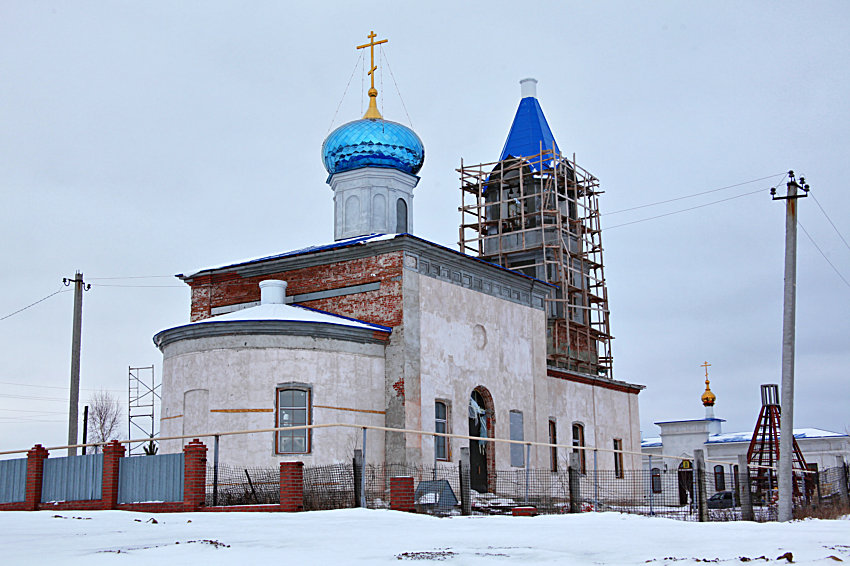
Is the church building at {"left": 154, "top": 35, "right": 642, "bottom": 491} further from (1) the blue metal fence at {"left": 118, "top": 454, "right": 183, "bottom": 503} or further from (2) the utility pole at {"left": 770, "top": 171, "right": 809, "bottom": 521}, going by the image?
(2) the utility pole at {"left": 770, "top": 171, "right": 809, "bottom": 521}

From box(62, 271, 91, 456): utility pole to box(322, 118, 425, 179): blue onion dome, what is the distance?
839 centimetres

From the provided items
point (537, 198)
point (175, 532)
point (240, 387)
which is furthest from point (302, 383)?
point (537, 198)

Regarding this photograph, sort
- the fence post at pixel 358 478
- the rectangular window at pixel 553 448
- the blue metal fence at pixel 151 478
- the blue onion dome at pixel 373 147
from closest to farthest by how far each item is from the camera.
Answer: the fence post at pixel 358 478 → the blue metal fence at pixel 151 478 → the rectangular window at pixel 553 448 → the blue onion dome at pixel 373 147

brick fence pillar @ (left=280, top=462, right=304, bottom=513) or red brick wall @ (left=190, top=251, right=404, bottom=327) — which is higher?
red brick wall @ (left=190, top=251, right=404, bottom=327)

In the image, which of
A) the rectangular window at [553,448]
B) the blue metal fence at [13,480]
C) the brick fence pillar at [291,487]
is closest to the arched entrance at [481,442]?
the rectangular window at [553,448]

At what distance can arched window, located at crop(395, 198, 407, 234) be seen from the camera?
27.6 m

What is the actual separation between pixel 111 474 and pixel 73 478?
1.41 meters

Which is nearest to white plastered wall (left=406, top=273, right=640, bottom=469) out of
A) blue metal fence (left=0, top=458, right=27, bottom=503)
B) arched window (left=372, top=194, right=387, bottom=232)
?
arched window (left=372, top=194, right=387, bottom=232)

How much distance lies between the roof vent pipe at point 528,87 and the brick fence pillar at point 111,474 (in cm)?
2155

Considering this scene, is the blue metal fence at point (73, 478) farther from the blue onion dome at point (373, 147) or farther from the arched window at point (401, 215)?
the blue onion dome at point (373, 147)

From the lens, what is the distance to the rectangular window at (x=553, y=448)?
26261 mm

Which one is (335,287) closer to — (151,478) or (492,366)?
(492,366)

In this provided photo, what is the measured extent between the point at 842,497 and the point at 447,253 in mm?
10217

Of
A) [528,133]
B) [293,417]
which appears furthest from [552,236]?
[293,417]
